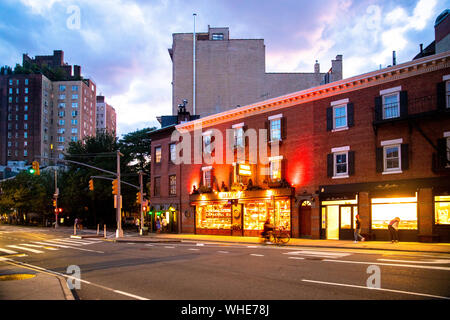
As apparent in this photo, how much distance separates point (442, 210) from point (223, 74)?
1337 inches

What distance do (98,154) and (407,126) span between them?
1850 inches

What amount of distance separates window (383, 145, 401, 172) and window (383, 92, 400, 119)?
2.07 m

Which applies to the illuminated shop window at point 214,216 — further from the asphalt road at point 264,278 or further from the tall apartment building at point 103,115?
the tall apartment building at point 103,115

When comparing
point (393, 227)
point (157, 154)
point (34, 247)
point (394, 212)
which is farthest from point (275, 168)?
point (34, 247)

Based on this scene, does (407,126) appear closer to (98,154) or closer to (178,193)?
(178,193)

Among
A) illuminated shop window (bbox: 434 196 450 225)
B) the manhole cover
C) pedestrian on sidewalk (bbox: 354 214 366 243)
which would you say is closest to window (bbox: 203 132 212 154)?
pedestrian on sidewalk (bbox: 354 214 366 243)

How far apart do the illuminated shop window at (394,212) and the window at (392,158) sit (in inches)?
80.3

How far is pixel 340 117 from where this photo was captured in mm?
27062

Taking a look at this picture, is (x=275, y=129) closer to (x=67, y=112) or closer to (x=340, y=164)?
(x=340, y=164)

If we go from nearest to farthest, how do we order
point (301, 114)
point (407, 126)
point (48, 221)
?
point (407, 126) → point (301, 114) → point (48, 221)

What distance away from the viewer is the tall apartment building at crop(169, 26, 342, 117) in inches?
1940

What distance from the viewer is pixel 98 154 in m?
58.3

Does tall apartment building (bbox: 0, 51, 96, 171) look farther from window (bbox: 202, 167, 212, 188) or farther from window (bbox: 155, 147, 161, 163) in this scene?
window (bbox: 202, 167, 212, 188)
